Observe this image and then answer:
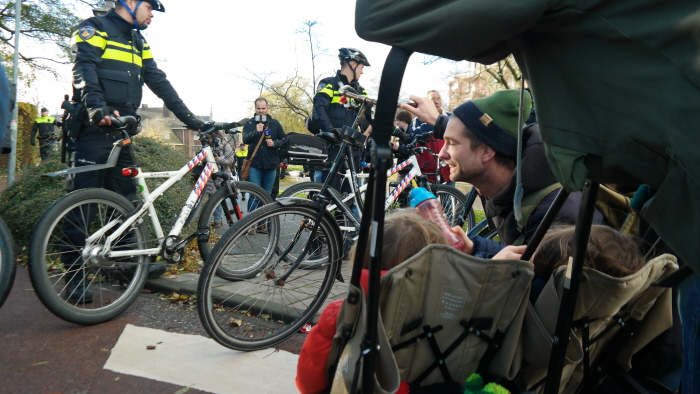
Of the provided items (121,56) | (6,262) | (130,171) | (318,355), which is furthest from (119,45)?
(318,355)

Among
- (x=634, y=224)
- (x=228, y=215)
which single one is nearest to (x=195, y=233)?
(x=228, y=215)

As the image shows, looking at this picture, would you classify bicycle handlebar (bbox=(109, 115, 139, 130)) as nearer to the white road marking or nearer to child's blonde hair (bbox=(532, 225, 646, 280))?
the white road marking

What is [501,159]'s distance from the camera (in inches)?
101

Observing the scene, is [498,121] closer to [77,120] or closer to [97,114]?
[97,114]

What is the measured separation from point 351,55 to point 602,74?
17.3 feet

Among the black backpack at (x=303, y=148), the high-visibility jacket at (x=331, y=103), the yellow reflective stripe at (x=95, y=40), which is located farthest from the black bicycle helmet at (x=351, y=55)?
the yellow reflective stripe at (x=95, y=40)

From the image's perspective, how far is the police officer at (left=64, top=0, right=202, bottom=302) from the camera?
407 cm

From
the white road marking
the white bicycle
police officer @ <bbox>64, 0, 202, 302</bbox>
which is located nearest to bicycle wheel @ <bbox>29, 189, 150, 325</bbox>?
the white bicycle

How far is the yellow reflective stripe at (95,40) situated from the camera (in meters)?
4.15

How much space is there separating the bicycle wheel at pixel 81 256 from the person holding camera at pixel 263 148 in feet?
14.1

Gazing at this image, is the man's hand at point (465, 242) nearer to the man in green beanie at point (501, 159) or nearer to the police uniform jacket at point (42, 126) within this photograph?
the man in green beanie at point (501, 159)

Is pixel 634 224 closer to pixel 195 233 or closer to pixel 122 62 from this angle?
pixel 195 233

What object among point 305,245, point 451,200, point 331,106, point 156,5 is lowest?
point 451,200

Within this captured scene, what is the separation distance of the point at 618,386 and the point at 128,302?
3239mm
